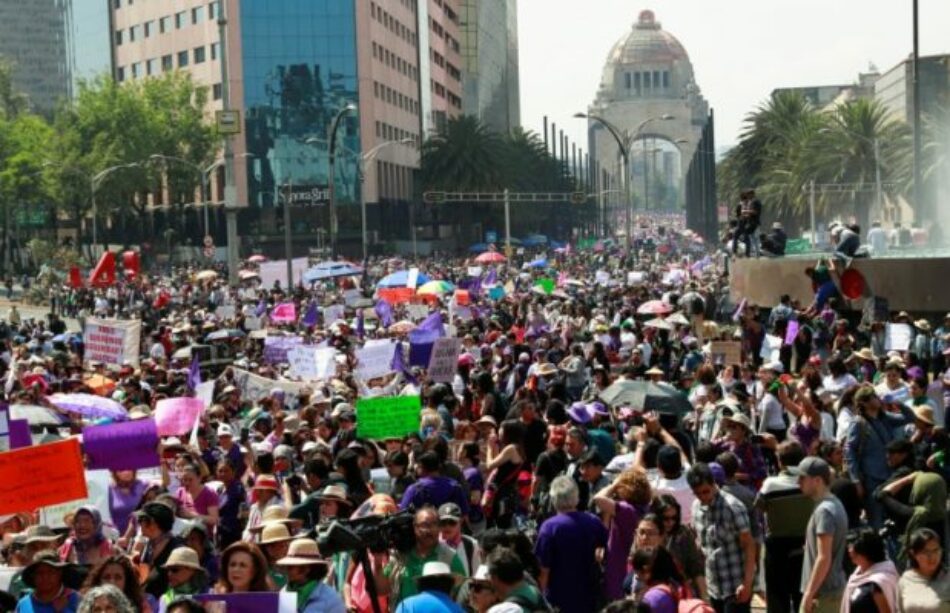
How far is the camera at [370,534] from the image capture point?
7.88 metres

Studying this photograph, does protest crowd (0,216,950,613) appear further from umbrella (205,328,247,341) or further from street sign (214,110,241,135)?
street sign (214,110,241,135)

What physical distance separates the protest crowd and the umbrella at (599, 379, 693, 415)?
0.12ft

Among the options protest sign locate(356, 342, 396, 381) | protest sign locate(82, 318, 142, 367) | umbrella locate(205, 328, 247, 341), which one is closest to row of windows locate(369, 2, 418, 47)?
umbrella locate(205, 328, 247, 341)

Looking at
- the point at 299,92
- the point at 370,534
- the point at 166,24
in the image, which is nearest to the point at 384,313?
the point at 370,534

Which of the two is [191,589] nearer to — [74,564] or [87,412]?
[74,564]

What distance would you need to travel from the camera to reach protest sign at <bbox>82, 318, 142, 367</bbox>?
73.9 feet

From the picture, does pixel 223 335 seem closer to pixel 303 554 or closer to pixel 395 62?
pixel 303 554

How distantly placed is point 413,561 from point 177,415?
6596 millimetres

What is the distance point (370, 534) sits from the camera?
27.7ft

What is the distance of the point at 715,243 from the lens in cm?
11088

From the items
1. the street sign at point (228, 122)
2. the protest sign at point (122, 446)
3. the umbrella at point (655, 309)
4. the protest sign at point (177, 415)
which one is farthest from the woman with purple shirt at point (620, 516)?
the street sign at point (228, 122)

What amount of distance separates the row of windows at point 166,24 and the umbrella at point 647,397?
311ft

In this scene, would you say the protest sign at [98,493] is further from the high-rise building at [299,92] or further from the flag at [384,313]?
the high-rise building at [299,92]

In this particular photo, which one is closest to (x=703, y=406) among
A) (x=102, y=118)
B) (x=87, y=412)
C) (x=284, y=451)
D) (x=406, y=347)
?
(x=284, y=451)
